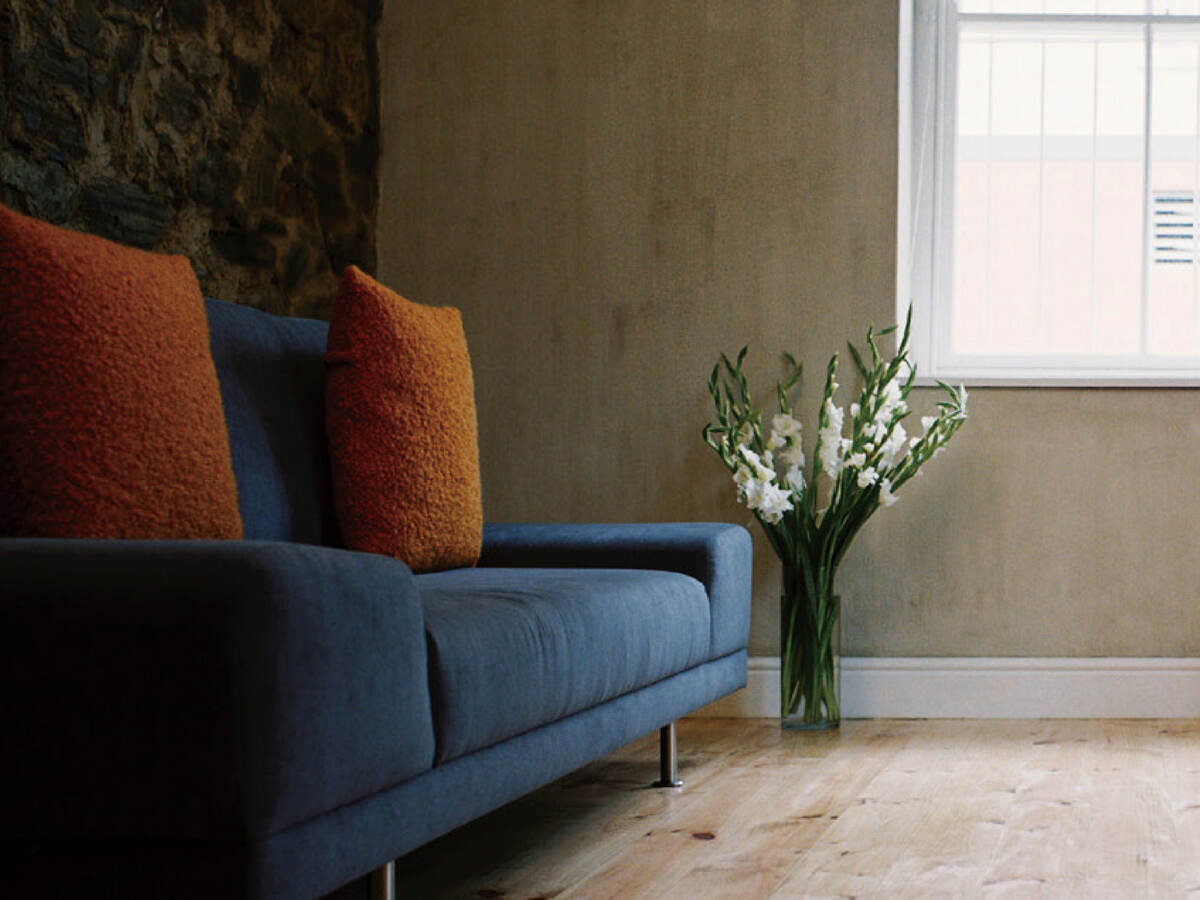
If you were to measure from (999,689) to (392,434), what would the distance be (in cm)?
201

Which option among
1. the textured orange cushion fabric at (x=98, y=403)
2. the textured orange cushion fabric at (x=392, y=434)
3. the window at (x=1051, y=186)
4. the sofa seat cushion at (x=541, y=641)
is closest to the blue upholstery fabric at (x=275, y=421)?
the textured orange cushion fabric at (x=392, y=434)

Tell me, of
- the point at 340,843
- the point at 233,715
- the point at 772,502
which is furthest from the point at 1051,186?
the point at 233,715

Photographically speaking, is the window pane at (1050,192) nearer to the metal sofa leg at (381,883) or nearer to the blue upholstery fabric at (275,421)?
the blue upholstery fabric at (275,421)

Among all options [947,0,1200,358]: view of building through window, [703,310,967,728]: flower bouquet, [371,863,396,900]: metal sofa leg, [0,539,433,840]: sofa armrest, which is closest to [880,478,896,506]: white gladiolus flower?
[703,310,967,728]: flower bouquet

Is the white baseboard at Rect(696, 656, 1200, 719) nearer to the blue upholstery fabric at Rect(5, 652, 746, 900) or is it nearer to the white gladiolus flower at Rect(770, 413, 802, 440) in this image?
the white gladiolus flower at Rect(770, 413, 802, 440)

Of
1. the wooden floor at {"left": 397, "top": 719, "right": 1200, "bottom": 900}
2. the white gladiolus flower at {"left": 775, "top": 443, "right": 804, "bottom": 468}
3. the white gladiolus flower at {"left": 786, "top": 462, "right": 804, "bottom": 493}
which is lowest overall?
the wooden floor at {"left": 397, "top": 719, "right": 1200, "bottom": 900}

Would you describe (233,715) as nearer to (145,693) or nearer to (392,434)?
(145,693)

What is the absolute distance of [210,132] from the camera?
3.11 m

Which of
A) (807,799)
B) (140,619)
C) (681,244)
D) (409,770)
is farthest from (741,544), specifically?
(140,619)

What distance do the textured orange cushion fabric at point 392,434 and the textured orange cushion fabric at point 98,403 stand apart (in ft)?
1.73

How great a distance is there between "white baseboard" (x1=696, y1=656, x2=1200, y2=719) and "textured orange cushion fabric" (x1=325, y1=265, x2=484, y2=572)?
4.72 ft

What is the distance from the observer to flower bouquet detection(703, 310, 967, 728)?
3598 millimetres

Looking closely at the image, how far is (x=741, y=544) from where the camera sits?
312 centimetres

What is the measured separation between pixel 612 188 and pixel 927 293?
94 cm
